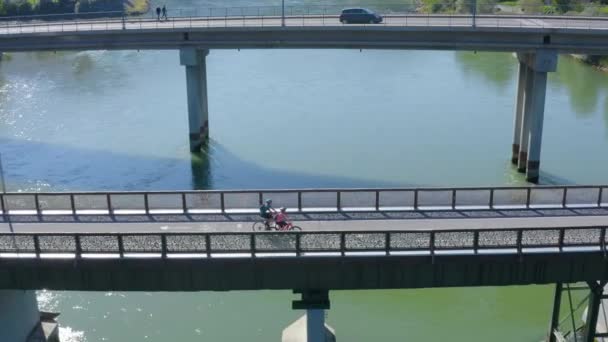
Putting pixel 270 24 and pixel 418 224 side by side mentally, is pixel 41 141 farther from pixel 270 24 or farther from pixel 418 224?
pixel 418 224

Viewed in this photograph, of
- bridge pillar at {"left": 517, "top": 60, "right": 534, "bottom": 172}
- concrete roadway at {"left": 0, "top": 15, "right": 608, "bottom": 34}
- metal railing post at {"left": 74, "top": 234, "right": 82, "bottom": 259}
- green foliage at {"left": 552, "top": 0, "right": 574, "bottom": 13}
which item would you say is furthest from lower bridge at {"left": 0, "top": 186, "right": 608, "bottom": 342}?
green foliage at {"left": 552, "top": 0, "right": 574, "bottom": 13}

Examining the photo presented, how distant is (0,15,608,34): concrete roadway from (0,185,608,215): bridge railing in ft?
58.6

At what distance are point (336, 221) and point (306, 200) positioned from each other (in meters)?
1.09

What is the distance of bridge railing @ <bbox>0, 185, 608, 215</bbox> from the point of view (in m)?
17.6

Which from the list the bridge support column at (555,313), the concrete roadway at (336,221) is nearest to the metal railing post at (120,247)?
the concrete roadway at (336,221)

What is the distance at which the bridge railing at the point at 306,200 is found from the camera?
17594mm

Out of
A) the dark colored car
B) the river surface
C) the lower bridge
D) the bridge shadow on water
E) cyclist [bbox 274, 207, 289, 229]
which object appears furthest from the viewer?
the dark colored car

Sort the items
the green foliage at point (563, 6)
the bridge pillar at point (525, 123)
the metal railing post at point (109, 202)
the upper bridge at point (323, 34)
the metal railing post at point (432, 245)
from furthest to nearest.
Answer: the green foliage at point (563, 6), the bridge pillar at point (525, 123), the upper bridge at point (323, 34), the metal railing post at point (109, 202), the metal railing post at point (432, 245)

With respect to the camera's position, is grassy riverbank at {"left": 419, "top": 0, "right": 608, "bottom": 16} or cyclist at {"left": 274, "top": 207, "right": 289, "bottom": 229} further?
grassy riverbank at {"left": 419, "top": 0, "right": 608, "bottom": 16}

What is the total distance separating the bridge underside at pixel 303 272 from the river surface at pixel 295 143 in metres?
4.62

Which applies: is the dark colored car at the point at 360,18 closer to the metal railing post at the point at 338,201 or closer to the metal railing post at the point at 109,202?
the metal railing post at the point at 338,201

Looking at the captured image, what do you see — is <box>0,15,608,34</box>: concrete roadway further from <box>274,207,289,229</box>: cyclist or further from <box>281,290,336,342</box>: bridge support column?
<box>281,290,336,342</box>: bridge support column

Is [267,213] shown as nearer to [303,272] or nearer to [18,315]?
[303,272]

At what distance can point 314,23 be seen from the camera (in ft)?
124
